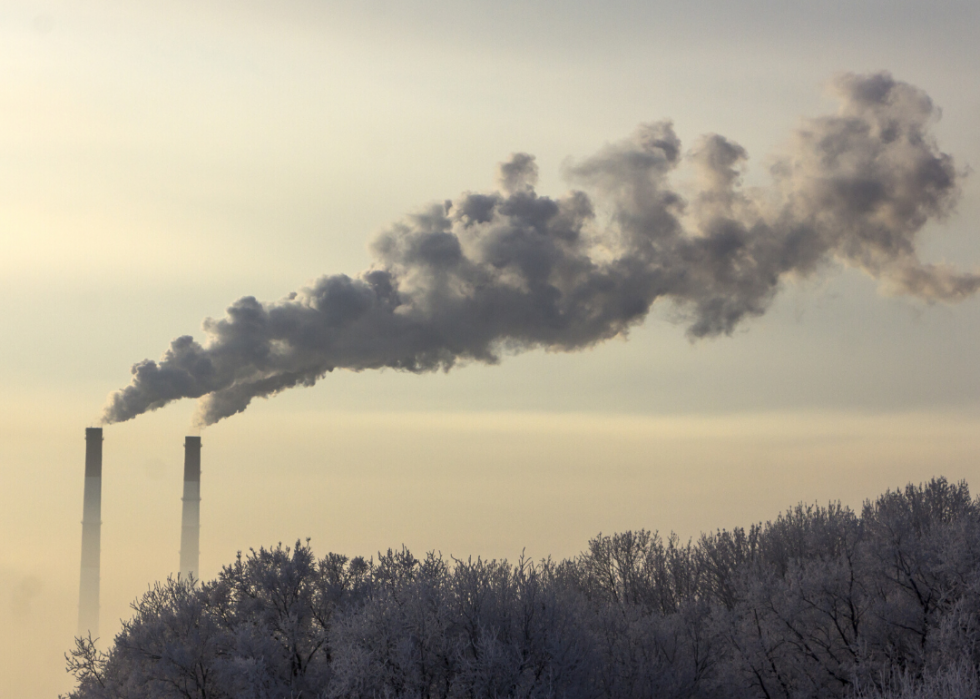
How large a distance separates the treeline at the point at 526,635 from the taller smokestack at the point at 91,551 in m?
34.9

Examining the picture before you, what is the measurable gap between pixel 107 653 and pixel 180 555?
3638 cm

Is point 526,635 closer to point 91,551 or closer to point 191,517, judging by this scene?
point 191,517

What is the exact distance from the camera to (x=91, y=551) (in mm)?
71938

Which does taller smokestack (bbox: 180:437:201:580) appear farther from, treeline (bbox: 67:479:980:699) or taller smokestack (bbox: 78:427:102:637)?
treeline (bbox: 67:479:980:699)

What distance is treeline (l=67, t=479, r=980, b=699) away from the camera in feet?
104

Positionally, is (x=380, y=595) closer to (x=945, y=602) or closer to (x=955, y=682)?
(x=955, y=682)

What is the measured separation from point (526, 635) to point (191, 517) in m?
44.0

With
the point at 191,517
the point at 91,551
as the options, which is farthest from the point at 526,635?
the point at 91,551

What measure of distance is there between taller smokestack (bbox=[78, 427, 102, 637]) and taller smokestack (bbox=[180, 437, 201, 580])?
17.4 feet

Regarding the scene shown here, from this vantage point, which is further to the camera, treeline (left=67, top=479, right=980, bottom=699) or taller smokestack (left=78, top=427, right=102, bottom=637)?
taller smokestack (left=78, top=427, right=102, bottom=637)

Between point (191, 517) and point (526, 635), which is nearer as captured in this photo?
point (526, 635)

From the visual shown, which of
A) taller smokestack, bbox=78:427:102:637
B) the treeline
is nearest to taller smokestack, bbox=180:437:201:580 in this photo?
taller smokestack, bbox=78:427:102:637

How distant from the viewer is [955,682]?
88.4ft

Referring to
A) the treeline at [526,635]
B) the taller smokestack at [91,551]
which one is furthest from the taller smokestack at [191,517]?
the treeline at [526,635]
